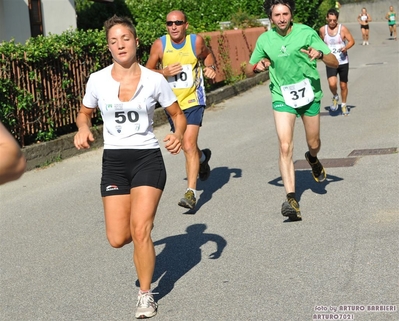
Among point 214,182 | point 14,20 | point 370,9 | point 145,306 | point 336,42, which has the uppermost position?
point 14,20

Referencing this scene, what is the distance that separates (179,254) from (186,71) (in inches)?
99.9

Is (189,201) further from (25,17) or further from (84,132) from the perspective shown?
(25,17)

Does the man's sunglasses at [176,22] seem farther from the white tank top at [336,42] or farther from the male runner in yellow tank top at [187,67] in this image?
the white tank top at [336,42]

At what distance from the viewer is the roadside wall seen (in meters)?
77.2

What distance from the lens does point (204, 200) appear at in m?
9.06

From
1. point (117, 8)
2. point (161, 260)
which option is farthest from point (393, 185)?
point (117, 8)

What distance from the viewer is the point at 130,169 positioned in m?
5.65

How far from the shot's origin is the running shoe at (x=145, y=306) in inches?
215

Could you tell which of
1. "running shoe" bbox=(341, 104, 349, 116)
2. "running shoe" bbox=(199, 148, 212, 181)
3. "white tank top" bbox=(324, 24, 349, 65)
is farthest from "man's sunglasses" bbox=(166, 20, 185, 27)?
"running shoe" bbox=(341, 104, 349, 116)

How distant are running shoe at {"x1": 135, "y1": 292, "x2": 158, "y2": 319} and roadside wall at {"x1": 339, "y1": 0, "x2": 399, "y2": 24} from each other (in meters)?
74.1

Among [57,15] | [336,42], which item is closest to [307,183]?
[336,42]

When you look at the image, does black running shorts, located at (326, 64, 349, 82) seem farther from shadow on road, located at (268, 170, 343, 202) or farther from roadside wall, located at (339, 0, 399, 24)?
roadside wall, located at (339, 0, 399, 24)

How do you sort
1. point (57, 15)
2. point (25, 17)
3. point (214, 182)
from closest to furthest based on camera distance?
point (214, 182)
point (25, 17)
point (57, 15)

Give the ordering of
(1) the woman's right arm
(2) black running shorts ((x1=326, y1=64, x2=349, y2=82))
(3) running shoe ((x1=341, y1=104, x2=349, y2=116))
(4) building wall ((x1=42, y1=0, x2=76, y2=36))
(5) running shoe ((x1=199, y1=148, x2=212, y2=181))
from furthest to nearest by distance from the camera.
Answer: (4) building wall ((x1=42, y1=0, x2=76, y2=36)), (3) running shoe ((x1=341, y1=104, x2=349, y2=116)), (2) black running shorts ((x1=326, y1=64, x2=349, y2=82)), (5) running shoe ((x1=199, y1=148, x2=212, y2=181)), (1) the woman's right arm
